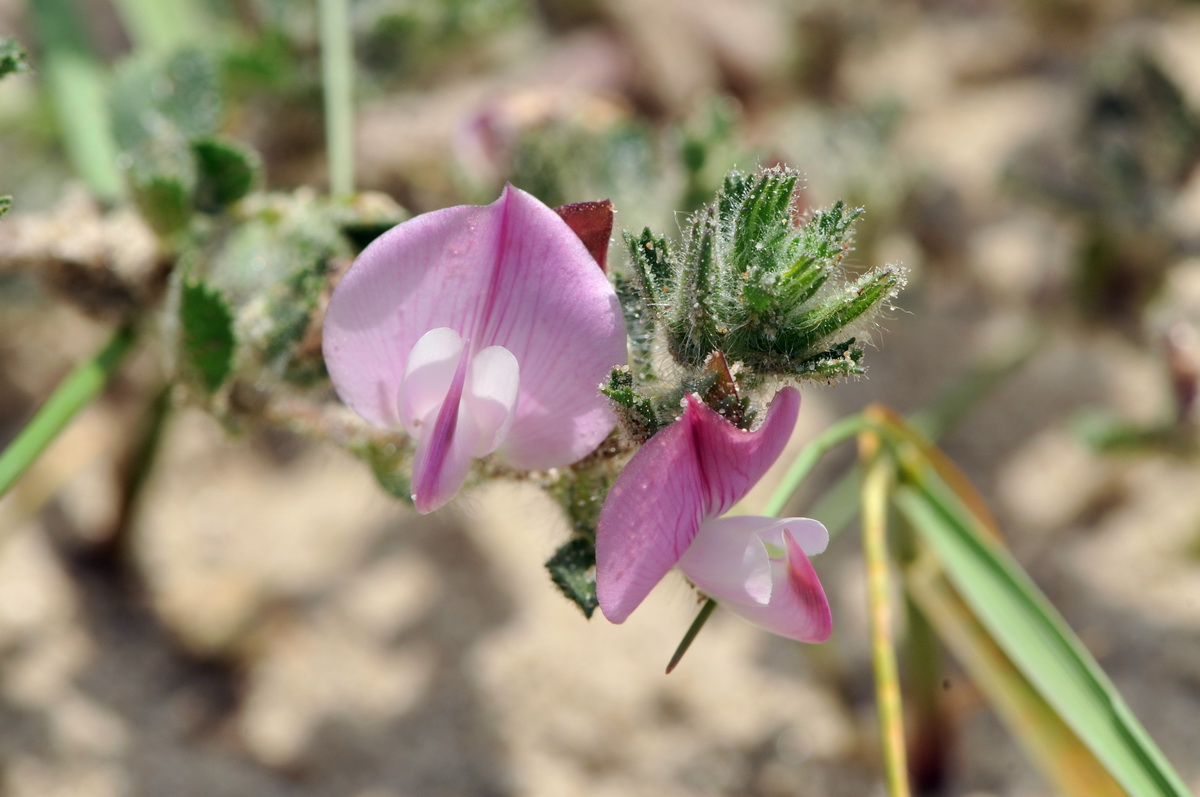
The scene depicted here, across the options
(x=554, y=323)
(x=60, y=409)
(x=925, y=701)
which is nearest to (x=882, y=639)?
(x=925, y=701)

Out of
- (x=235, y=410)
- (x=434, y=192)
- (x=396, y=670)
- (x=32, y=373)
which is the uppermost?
(x=434, y=192)

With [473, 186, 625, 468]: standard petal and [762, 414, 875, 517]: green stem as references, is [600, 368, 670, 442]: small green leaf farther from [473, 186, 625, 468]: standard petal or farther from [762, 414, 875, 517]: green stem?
[762, 414, 875, 517]: green stem

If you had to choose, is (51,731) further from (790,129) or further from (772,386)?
(790,129)

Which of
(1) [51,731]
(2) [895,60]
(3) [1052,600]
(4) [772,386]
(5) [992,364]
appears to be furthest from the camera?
(2) [895,60]

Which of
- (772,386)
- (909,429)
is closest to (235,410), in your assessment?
(772,386)

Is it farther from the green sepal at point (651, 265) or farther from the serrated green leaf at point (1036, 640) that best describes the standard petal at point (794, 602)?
the serrated green leaf at point (1036, 640)
